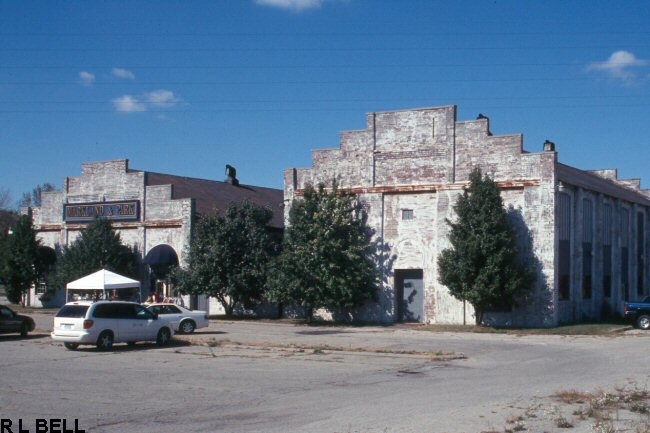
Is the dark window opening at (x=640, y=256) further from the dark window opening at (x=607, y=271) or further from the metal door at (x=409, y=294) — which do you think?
the metal door at (x=409, y=294)

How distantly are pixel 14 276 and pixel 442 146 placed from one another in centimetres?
3006

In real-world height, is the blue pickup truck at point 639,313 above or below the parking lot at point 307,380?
above

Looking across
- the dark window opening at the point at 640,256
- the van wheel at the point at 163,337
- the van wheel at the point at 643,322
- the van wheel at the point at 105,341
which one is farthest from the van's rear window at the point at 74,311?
the dark window opening at the point at 640,256

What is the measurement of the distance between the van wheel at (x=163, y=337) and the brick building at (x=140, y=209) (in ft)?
48.7

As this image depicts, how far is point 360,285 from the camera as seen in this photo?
3894cm

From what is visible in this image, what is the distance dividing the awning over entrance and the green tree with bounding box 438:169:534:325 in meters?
17.0

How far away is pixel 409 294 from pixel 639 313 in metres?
10.7

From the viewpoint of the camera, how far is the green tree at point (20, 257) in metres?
50.7

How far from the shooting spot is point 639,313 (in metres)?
35.7

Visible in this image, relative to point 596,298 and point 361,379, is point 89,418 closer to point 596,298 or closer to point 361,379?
point 361,379

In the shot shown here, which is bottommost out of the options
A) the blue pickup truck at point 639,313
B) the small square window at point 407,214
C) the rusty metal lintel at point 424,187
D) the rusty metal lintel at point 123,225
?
the blue pickup truck at point 639,313

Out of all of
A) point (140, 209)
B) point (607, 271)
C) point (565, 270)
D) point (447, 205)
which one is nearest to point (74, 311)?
point (447, 205)

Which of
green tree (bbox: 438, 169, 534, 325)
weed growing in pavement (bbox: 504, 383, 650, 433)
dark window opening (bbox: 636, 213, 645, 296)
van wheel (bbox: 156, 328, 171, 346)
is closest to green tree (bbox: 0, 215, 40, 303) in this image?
van wheel (bbox: 156, 328, 171, 346)

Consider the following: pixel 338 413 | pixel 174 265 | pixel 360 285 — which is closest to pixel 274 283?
pixel 360 285
